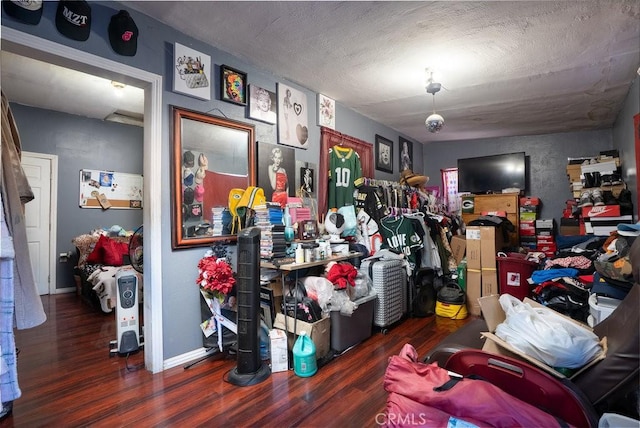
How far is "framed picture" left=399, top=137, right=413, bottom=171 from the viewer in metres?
5.44

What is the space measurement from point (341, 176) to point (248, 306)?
211 centimetres

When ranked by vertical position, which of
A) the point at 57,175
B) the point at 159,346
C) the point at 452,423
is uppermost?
the point at 57,175

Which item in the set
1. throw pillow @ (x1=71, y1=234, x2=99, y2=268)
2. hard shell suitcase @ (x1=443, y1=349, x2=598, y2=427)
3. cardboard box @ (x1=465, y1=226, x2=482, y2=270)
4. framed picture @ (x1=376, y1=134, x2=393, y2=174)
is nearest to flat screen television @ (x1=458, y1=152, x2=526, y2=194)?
framed picture @ (x1=376, y1=134, x2=393, y2=174)

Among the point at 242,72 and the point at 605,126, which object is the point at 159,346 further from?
the point at 605,126

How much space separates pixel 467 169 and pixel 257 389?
17.3ft

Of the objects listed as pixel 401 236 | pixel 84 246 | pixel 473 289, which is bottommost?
pixel 473 289

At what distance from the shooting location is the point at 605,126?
500cm

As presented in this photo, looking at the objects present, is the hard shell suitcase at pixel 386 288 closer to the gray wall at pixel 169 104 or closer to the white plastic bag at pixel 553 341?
the gray wall at pixel 169 104

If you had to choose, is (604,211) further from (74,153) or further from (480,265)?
(74,153)

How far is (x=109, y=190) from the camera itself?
5332 mm

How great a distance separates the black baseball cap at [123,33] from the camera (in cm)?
208

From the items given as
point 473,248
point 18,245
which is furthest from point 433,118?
point 18,245

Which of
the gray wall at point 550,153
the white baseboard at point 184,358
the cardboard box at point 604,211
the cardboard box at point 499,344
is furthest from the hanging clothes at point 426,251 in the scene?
the gray wall at point 550,153

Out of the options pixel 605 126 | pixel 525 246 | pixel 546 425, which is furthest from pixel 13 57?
pixel 605 126
